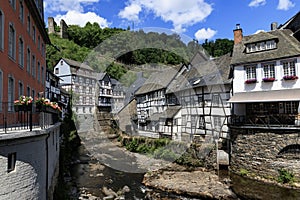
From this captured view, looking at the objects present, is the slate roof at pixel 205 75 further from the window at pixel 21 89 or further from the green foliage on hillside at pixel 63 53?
the green foliage on hillside at pixel 63 53

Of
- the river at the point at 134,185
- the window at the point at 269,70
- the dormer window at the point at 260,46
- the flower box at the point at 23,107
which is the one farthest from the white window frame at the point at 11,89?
the dormer window at the point at 260,46

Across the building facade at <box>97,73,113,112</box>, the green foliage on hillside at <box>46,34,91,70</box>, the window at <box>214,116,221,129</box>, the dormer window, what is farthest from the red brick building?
the green foliage on hillside at <box>46,34,91,70</box>

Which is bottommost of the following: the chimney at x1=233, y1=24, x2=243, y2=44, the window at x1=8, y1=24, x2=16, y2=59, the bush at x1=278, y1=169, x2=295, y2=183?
the bush at x1=278, y1=169, x2=295, y2=183

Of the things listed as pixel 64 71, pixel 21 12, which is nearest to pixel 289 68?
pixel 21 12

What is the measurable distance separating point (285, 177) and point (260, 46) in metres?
8.97

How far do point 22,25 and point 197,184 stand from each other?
13248 mm

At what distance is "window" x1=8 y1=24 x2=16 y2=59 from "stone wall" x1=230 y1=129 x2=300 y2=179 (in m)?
14.2

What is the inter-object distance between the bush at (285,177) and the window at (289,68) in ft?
20.3

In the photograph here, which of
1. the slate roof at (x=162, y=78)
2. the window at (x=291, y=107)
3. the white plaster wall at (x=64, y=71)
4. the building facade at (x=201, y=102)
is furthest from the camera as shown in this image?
the white plaster wall at (x=64, y=71)

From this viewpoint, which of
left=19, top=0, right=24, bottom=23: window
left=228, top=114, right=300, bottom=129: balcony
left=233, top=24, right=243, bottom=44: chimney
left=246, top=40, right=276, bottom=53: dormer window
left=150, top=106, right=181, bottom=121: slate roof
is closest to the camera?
left=19, top=0, right=24, bottom=23: window

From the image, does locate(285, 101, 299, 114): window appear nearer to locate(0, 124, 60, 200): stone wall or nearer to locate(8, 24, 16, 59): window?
locate(0, 124, 60, 200): stone wall

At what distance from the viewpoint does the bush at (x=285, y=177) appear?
14.1 metres

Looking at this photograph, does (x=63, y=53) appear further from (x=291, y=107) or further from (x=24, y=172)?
(x=24, y=172)

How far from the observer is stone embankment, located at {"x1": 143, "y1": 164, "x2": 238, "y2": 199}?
539 inches
